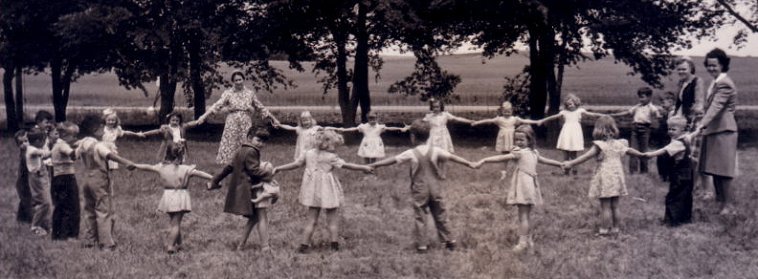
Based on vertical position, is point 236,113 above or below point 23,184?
above

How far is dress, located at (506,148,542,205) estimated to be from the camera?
9.48 meters

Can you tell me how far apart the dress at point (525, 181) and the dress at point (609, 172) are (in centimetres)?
103

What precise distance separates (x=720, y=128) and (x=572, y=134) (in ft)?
16.3

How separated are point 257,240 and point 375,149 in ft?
21.2

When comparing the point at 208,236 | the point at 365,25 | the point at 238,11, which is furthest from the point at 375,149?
the point at 238,11

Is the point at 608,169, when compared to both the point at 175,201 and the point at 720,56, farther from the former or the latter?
the point at 175,201

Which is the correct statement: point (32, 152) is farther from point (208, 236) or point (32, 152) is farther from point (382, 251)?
point (382, 251)

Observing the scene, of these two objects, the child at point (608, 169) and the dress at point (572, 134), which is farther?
the dress at point (572, 134)

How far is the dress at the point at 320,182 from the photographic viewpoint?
9.30 metres

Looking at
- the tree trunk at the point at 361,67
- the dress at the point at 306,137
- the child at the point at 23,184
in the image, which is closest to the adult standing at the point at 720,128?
the dress at the point at 306,137

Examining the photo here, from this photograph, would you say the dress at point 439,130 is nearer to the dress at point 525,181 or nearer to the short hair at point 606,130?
the short hair at point 606,130

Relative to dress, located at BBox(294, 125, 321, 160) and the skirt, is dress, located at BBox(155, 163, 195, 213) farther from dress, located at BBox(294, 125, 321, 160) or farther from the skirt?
dress, located at BBox(294, 125, 321, 160)

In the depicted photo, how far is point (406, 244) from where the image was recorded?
9789mm

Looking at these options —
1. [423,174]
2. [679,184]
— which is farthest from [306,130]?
[679,184]
